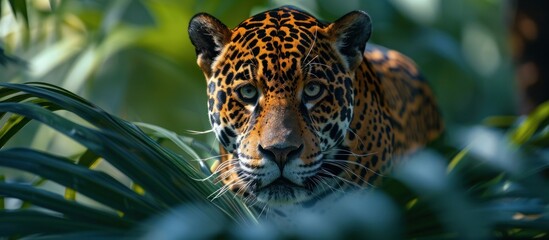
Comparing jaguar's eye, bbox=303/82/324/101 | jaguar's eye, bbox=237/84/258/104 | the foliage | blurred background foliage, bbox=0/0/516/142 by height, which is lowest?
the foliage

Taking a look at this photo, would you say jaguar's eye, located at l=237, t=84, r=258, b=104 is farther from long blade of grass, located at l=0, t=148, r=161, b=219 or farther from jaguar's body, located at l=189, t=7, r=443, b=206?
long blade of grass, located at l=0, t=148, r=161, b=219

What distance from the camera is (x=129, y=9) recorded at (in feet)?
30.5

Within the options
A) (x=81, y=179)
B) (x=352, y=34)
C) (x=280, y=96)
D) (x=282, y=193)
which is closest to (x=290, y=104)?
(x=280, y=96)

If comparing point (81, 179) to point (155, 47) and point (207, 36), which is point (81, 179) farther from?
point (155, 47)

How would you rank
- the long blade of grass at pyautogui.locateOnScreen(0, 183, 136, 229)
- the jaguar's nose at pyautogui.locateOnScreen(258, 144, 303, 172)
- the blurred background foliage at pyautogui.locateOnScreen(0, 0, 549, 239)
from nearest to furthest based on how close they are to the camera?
1. the blurred background foliage at pyautogui.locateOnScreen(0, 0, 549, 239)
2. the long blade of grass at pyautogui.locateOnScreen(0, 183, 136, 229)
3. the jaguar's nose at pyautogui.locateOnScreen(258, 144, 303, 172)

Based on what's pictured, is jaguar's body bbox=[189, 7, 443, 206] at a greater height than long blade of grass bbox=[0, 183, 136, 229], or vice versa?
jaguar's body bbox=[189, 7, 443, 206]

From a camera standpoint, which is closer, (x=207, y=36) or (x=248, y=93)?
(x=248, y=93)

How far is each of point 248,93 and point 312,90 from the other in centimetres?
21

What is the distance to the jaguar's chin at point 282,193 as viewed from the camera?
12.2 ft

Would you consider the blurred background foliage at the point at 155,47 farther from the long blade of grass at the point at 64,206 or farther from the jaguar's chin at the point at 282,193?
the long blade of grass at the point at 64,206

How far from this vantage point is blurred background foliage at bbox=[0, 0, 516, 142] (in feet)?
29.0

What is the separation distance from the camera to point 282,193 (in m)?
3.75

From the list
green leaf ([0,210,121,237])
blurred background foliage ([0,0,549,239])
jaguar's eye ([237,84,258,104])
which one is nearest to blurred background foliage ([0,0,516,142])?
blurred background foliage ([0,0,549,239])

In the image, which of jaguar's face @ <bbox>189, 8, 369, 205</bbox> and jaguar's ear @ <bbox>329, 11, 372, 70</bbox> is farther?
jaguar's ear @ <bbox>329, 11, 372, 70</bbox>
